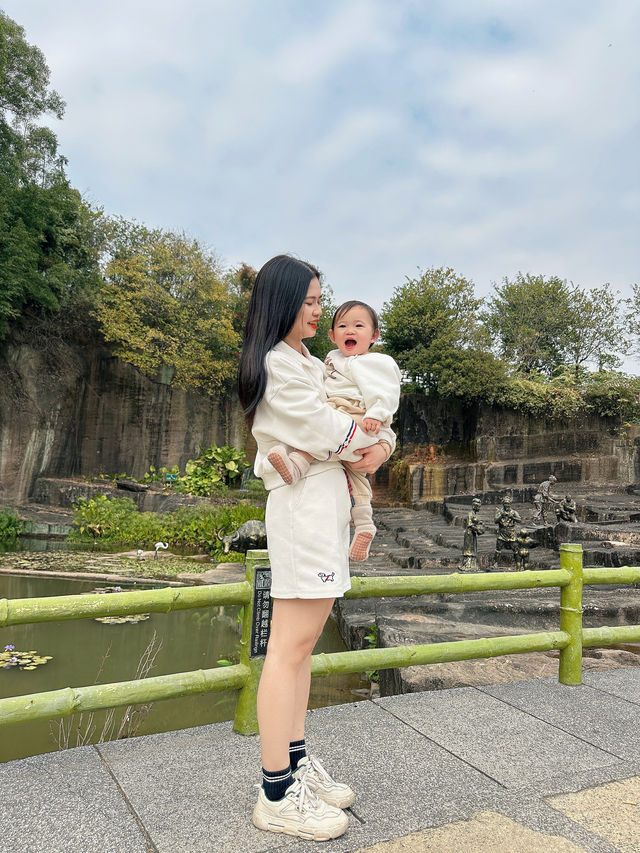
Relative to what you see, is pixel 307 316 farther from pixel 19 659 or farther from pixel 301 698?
pixel 19 659

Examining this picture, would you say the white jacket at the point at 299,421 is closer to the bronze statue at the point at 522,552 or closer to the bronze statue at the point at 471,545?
A: the bronze statue at the point at 522,552

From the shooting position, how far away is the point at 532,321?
23859 millimetres

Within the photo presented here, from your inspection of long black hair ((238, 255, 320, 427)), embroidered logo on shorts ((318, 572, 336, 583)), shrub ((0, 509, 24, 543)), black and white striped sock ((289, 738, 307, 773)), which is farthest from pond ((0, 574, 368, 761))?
shrub ((0, 509, 24, 543))

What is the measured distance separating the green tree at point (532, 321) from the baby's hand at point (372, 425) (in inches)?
839

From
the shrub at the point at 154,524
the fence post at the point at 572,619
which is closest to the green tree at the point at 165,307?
the shrub at the point at 154,524

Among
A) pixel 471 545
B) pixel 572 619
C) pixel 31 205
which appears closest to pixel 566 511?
pixel 471 545

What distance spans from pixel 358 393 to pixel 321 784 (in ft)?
3.62

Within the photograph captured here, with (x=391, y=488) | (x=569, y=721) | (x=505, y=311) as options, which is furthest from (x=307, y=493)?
(x=505, y=311)

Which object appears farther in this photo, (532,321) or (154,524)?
(532,321)

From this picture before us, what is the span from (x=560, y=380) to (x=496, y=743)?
18.4 m

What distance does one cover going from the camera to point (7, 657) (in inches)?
201

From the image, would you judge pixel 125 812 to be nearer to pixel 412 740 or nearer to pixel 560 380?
pixel 412 740

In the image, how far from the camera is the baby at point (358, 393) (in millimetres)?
1601

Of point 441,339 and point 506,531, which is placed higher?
point 441,339
